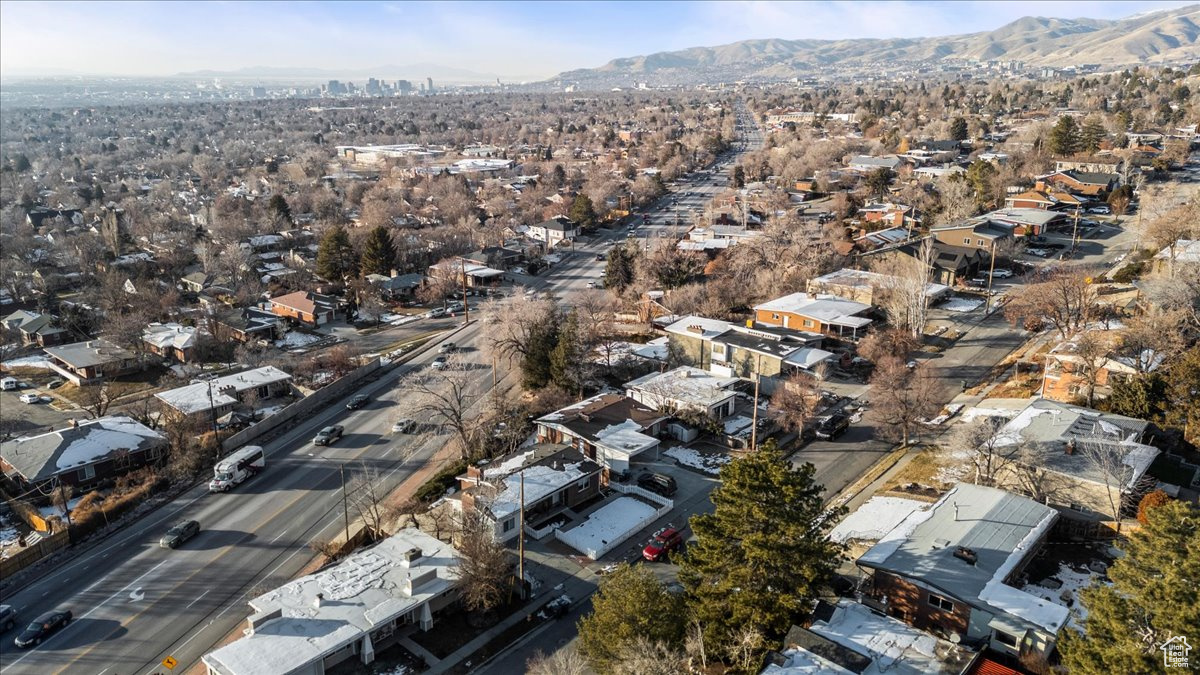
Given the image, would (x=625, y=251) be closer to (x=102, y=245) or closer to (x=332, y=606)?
(x=332, y=606)

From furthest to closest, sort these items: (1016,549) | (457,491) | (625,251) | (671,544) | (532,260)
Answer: (532,260) → (625,251) → (457,491) → (671,544) → (1016,549)

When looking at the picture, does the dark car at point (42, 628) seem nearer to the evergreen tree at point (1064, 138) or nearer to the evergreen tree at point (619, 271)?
the evergreen tree at point (619, 271)

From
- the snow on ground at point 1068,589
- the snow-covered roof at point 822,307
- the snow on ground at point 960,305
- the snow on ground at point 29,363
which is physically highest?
the snow-covered roof at point 822,307

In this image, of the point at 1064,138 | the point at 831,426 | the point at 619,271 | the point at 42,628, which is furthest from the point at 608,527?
the point at 1064,138

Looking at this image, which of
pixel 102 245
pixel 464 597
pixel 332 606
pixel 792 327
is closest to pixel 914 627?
pixel 464 597

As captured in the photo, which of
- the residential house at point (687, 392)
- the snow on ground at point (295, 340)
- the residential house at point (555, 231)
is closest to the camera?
the residential house at point (687, 392)

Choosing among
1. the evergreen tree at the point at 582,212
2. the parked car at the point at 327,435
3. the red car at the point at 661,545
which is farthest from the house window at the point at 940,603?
the evergreen tree at the point at 582,212

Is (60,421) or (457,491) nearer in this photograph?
(457,491)

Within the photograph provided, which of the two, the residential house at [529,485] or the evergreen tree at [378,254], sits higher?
the evergreen tree at [378,254]
